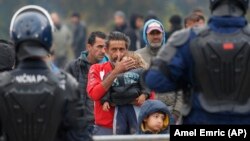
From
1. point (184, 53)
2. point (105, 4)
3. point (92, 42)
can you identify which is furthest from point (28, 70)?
point (105, 4)

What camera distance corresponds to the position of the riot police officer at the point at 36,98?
6.80 metres

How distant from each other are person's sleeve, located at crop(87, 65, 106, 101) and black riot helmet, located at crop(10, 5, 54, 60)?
3.73 metres

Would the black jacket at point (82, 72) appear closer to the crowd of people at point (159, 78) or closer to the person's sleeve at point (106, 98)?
the person's sleeve at point (106, 98)

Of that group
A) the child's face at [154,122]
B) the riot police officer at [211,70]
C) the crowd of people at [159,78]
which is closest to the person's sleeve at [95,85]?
the child's face at [154,122]

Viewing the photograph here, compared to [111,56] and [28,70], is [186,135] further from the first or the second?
[111,56]

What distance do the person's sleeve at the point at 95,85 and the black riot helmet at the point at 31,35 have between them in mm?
3728

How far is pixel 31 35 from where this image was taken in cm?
688

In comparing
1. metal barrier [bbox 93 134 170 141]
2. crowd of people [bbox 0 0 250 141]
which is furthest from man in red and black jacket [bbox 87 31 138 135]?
crowd of people [bbox 0 0 250 141]

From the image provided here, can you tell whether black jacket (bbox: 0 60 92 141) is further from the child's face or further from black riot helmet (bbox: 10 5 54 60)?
the child's face

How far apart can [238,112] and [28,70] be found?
60.0 inches

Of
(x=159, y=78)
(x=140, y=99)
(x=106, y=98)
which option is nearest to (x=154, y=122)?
(x=140, y=99)

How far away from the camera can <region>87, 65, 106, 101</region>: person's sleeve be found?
35.2 feet

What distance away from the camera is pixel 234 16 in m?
7.43

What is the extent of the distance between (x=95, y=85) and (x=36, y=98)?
13.2 feet
